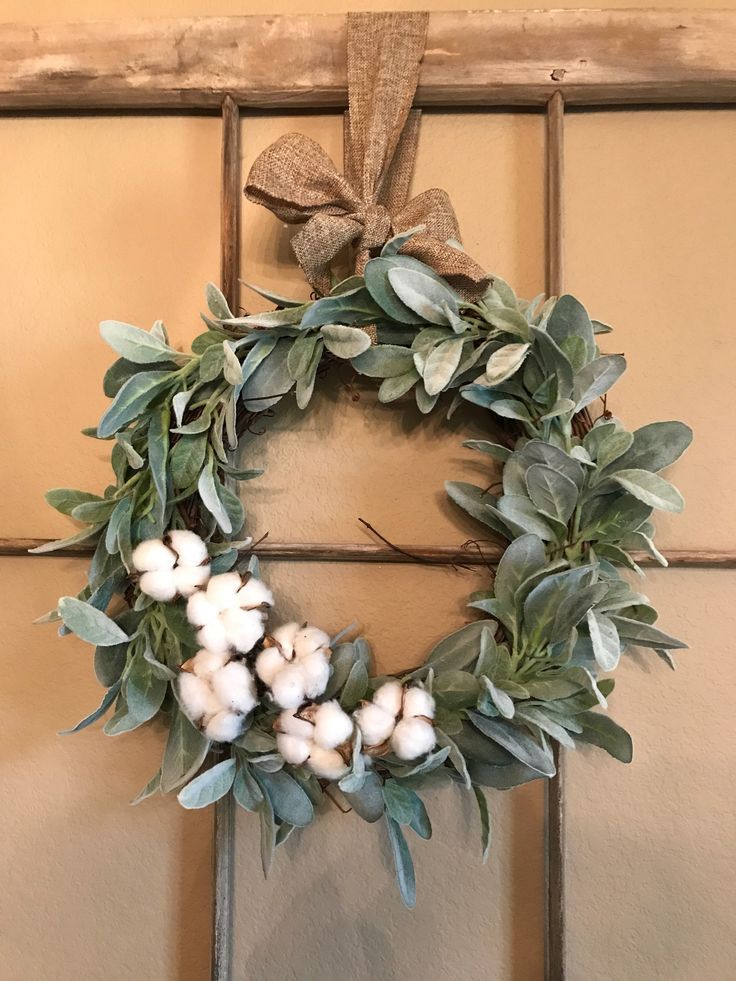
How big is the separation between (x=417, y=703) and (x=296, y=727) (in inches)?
4.8

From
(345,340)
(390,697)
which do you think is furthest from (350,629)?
(345,340)

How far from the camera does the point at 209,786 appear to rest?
0.70 metres

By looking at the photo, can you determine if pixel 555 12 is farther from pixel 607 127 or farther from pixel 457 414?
pixel 457 414

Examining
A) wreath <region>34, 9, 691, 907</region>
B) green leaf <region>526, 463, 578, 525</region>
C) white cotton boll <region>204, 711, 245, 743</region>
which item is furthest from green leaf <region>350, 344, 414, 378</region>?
white cotton boll <region>204, 711, 245, 743</region>

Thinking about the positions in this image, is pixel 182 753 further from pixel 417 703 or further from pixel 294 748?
pixel 417 703

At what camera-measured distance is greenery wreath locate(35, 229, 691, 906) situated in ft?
2.27

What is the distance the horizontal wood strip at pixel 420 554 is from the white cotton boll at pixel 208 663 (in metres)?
0.15

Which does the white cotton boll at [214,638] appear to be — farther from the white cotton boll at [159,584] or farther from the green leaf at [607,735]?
the green leaf at [607,735]

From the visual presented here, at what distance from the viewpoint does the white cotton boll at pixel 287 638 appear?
71 cm

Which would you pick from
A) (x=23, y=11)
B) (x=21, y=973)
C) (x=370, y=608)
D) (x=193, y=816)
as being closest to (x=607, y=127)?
(x=370, y=608)

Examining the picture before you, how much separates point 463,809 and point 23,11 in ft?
3.76

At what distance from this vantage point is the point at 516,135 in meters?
0.84

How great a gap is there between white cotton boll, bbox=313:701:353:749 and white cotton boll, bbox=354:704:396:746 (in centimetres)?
1

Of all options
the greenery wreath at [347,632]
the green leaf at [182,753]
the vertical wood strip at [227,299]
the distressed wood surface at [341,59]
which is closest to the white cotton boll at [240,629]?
the greenery wreath at [347,632]
